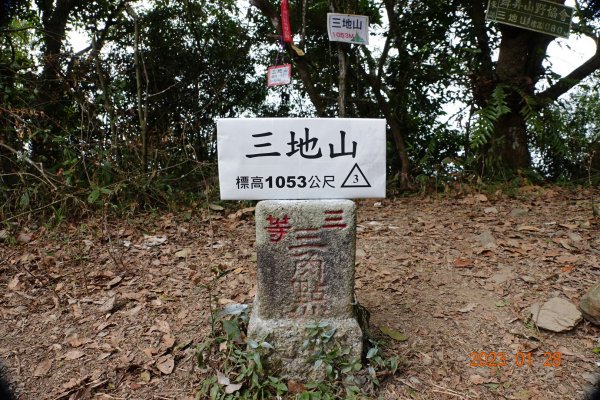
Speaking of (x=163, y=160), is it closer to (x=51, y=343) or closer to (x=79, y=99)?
(x=79, y=99)

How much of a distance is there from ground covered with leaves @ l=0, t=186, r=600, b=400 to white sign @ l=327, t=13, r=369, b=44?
186cm

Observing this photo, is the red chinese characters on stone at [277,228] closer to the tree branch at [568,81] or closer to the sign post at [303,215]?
the sign post at [303,215]

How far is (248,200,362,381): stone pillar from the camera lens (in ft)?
7.57

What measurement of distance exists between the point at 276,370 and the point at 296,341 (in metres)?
0.20

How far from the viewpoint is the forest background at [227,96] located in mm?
4648

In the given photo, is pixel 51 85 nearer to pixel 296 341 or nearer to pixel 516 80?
pixel 296 341

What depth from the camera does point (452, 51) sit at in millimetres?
5777

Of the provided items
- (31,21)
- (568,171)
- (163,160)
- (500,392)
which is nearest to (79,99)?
(163,160)

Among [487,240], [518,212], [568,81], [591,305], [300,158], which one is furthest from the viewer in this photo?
[568,81]

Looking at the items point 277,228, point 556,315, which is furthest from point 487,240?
point 277,228

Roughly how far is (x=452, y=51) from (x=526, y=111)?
1.33m

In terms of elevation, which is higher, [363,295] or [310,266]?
[310,266]
